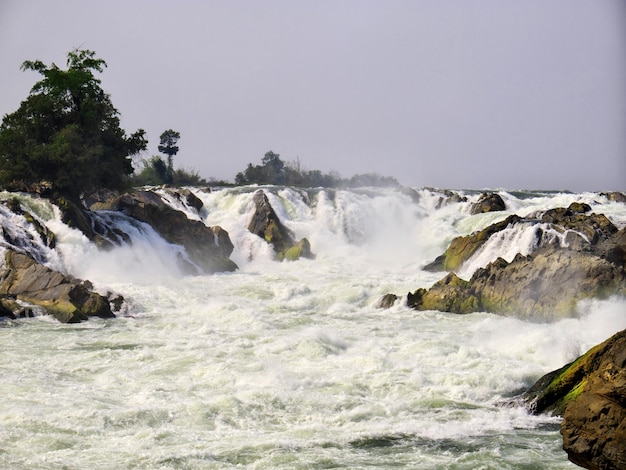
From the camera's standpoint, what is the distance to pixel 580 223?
95.1 ft

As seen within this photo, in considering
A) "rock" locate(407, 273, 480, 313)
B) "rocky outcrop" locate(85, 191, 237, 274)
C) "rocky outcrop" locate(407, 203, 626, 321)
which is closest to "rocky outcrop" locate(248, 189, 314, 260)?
"rocky outcrop" locate(85, 191, 237, 274)

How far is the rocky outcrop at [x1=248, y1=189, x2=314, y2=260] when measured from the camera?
39.9m

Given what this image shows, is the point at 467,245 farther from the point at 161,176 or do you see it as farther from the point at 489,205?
the point at 161,176

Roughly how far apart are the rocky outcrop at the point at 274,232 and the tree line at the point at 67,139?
27.8ft

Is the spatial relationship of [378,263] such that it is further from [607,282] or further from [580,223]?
[607,282]

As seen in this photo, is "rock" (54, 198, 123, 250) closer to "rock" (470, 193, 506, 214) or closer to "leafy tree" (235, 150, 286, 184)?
"rock" (470, 193, 506, 214)

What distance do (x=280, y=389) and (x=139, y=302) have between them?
11.6 meters

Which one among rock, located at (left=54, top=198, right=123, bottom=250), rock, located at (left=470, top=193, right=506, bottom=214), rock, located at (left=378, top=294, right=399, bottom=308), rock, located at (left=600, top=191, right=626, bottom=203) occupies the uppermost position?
rock, located at (left=600, top=191, right=626, bottom=203)

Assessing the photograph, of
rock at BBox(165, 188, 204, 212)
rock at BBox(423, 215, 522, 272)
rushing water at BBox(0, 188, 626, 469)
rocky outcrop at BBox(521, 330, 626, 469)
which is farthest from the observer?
rock at BBox(165, 188, 204, 212)

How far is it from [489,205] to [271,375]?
3262cm

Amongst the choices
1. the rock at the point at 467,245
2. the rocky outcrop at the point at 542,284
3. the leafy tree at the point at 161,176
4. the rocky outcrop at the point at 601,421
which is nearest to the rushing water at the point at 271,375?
the rocky outcrop at the point at 542,284

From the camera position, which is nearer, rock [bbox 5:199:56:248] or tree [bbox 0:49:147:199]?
rock [bbox 5:199:56:248]

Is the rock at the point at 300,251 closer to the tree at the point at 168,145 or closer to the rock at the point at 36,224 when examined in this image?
the rock at the point at 36,224

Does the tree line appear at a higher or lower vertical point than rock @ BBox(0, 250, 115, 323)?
higher
